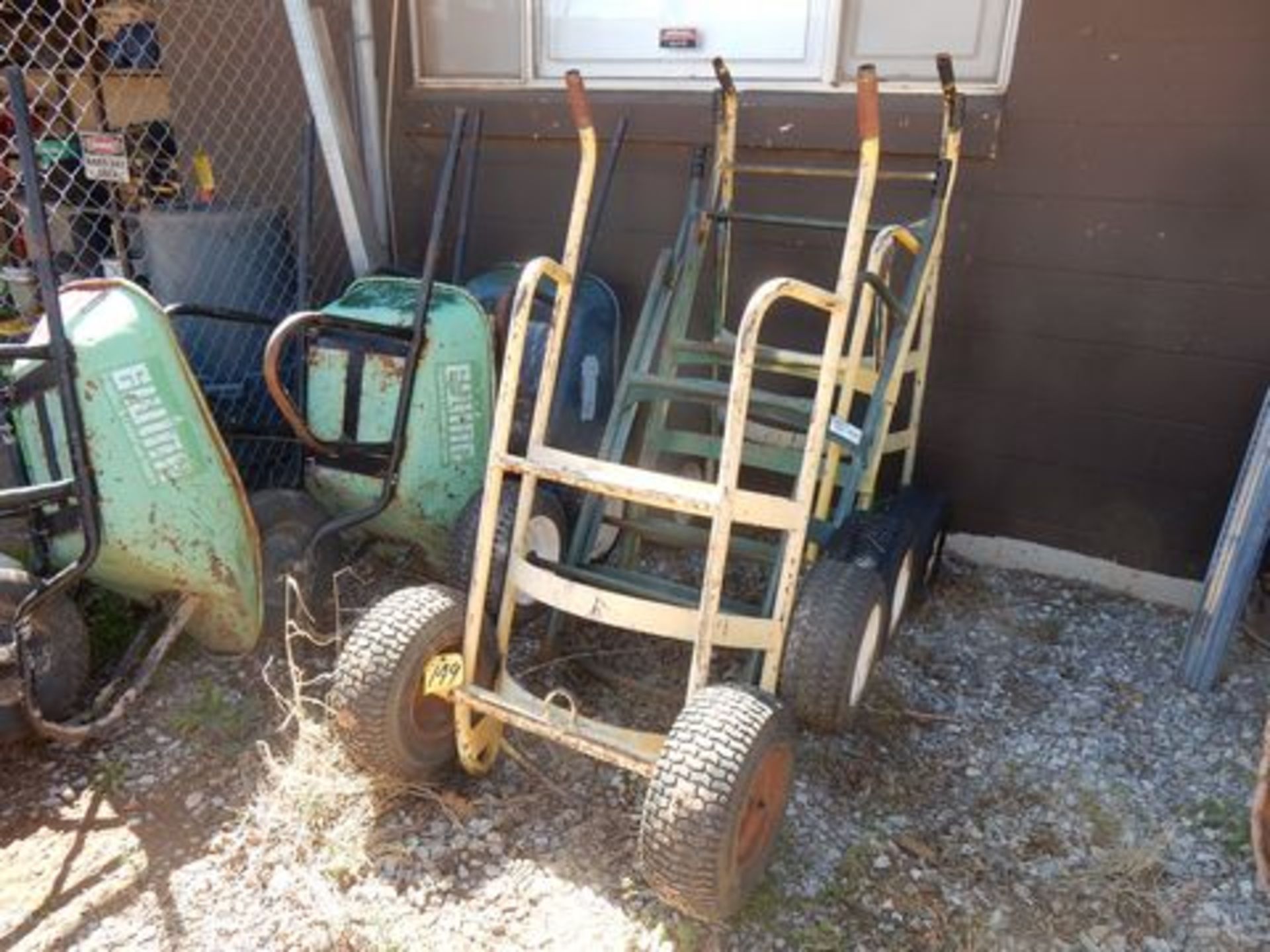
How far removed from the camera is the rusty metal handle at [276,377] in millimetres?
2514

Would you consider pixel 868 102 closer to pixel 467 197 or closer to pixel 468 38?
pixel 467 197

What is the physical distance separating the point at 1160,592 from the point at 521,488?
238cm

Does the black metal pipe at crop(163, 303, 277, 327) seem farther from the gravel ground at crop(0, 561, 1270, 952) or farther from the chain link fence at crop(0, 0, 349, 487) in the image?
the gravel ground at crop(0, 561, 1270, 952)

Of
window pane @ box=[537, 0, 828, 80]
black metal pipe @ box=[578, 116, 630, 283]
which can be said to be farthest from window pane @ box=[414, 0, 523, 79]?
A: black metal pipe @ box=[578, 116, 630, 283]

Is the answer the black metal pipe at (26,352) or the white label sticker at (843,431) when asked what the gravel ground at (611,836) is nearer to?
the white label sticker at (843,431)

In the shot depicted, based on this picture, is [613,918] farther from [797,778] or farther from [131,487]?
[131,487]

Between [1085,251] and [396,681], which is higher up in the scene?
[1085,251]

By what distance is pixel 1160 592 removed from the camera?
132 inches

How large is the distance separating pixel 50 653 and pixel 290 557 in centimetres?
68

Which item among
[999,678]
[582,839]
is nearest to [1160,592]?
[999,678]

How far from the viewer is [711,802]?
1.79m

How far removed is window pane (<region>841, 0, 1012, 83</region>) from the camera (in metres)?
3.13

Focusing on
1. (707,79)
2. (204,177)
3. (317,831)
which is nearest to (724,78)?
(707,79)

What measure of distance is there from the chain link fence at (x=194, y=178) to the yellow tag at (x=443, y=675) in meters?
1.24
